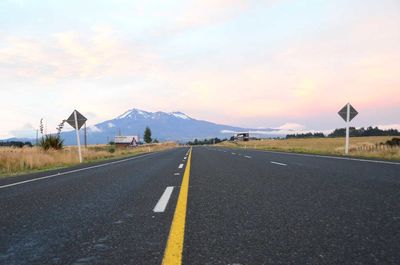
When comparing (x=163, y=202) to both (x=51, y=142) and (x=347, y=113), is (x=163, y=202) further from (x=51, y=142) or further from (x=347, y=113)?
(x=51, y=142)

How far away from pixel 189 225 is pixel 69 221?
1584 mm

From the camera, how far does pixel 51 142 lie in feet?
93.3

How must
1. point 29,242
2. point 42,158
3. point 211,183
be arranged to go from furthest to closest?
point 42,158, point 211,183, point 29,242

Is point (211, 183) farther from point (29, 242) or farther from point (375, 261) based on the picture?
point (375, 261)

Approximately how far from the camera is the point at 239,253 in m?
3.15

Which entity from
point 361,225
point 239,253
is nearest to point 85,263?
point 239,253

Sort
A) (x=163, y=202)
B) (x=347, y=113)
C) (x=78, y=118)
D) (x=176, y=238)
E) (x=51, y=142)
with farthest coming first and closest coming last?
(x=51, y=142) < (x=78, y=118) < (x=347, y=113) < (x=163, y=202) < (x=176, y=238)

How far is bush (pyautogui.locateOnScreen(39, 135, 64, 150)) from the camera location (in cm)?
2811

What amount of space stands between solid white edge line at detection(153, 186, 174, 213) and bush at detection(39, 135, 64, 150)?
23445 millimetres

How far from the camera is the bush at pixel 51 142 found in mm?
28111

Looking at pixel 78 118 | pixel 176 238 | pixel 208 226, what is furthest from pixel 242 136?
pixel 176 238

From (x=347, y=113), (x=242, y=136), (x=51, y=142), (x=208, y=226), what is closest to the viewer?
(x=208, y=226)

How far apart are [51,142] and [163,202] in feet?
82.3

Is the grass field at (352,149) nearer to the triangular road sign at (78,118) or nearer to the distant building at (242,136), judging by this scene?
the triangular road sign at (78,118)
